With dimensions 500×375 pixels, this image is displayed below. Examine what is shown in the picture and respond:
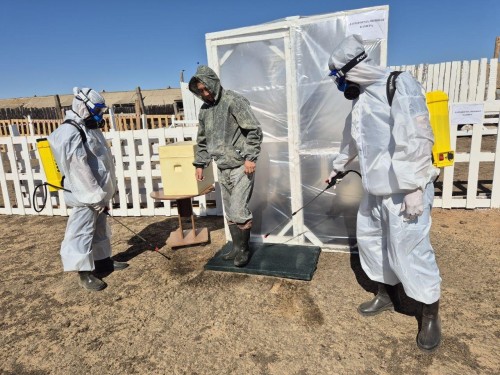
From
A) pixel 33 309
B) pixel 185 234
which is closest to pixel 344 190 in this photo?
pixel 185 234

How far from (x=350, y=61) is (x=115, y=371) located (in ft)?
8.95

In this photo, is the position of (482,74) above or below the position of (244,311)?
above

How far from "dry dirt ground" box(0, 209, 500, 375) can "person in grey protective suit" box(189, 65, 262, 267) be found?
25.9 inches

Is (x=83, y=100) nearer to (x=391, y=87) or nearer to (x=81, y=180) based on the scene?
(x=81, y=180)

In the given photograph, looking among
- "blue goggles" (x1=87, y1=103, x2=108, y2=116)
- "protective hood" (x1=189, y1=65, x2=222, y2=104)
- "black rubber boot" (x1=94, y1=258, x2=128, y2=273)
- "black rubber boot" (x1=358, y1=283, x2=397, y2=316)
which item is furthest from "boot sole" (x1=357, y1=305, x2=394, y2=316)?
"blue goggles" (x1=87, y1=103, x2=108, y2=116)

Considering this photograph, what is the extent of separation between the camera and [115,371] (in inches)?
93.0

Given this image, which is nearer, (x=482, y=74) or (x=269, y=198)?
(x=269, y=198)

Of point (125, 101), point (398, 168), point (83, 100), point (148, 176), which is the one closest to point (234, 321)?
point (398, 168)

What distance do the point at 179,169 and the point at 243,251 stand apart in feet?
4.07

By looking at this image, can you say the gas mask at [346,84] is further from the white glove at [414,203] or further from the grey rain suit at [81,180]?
the grey rain suit at [81,180]

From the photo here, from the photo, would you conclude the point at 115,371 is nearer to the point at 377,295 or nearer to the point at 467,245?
the point at 377,295

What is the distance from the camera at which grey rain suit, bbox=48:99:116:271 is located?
3.16 meters

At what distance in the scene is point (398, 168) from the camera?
2174 mm

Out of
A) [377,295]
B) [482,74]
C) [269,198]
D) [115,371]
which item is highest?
[482,74]
